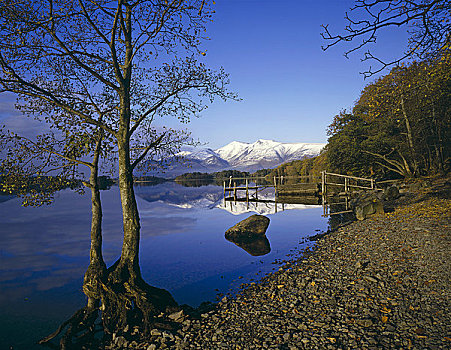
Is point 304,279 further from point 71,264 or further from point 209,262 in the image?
point 71,264

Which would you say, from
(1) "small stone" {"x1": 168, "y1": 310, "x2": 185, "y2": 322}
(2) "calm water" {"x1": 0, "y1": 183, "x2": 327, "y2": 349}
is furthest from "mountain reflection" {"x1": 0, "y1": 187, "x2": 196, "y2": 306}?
(1) "small stone" {"x1": 168, "y1": 310, "x2": 185, "y2": 322}

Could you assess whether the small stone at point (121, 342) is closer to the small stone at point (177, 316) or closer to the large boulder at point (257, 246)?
the small stone at point (177, 316)

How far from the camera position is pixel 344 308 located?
580 centimetres

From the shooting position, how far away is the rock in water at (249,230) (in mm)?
15953

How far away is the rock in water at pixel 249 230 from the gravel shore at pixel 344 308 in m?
6.42

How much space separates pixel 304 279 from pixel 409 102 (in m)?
24.6

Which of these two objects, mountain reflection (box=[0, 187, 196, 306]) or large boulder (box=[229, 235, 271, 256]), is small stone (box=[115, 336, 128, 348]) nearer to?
mountain reflection (box=[0, 187, 196, 306])

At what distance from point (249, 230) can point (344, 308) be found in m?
10.3

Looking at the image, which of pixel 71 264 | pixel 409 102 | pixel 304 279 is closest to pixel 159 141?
pixel 304 279

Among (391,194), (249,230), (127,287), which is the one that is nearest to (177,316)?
(127,287)

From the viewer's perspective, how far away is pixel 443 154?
90.2ft

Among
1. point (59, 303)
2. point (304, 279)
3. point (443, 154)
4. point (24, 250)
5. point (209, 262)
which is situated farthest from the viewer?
point (443, 154)

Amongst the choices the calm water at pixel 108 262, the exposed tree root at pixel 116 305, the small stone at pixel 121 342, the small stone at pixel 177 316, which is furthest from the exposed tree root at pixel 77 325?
the small stone at pixel 177 316

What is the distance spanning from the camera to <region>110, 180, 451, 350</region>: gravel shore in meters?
4.75
